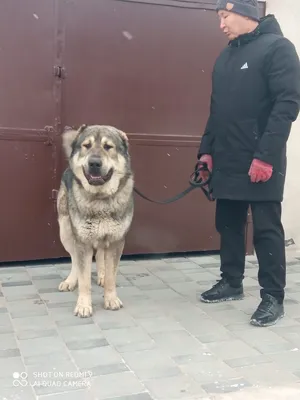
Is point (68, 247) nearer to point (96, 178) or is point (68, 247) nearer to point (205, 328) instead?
point (96, 178)

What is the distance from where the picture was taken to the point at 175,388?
9.30 ft

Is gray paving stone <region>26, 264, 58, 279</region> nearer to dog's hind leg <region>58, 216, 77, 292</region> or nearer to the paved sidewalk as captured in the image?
the paved sidewalk

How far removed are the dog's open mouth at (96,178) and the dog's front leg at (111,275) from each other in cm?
54

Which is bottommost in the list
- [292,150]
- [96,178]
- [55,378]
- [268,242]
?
[55,378]

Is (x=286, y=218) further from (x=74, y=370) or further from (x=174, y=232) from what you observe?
(x=74, y=370)

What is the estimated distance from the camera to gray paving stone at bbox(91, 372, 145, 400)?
109 inches

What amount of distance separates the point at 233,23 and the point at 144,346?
7.58 ft

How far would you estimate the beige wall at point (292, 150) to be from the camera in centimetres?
562

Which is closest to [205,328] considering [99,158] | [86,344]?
[86,344]

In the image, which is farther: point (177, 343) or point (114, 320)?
point (114, 320)

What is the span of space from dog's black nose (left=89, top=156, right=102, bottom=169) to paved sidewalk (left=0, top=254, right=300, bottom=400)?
3.62 ft

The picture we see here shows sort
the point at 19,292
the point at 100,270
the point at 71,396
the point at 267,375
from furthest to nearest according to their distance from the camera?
the point at 100,270
the point at 19,292
the point at 267,375
the point at 71,396

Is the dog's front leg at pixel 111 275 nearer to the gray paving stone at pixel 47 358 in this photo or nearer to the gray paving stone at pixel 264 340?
the gray paving stone at pixel 47 358

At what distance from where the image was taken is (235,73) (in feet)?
12.5
